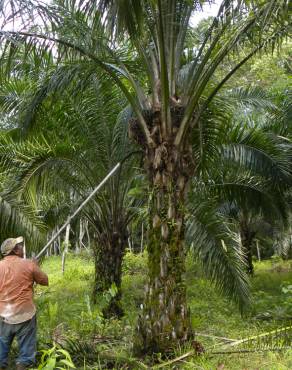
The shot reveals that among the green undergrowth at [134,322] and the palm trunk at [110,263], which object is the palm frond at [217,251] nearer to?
the green undergrowth at [134,322]

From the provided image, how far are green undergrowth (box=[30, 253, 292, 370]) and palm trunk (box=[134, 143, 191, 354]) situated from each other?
0.81 feet

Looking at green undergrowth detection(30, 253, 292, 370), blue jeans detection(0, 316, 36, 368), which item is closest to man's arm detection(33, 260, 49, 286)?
blue jeans detection(0, 316, 36, 368)

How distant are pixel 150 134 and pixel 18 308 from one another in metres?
2.53

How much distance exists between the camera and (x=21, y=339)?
5.09m

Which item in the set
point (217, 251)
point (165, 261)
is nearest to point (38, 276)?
point (165, 261)

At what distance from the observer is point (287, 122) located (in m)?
10.4

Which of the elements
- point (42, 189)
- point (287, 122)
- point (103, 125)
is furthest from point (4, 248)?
point (287, 122)

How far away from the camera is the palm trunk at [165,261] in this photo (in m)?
5.76

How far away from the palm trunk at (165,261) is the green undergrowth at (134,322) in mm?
248

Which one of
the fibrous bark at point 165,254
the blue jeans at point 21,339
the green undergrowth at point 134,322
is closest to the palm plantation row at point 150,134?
the fibrous bark at point 165,254

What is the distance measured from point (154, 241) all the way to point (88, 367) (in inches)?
62.6

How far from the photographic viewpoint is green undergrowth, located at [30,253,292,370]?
5.40 metres

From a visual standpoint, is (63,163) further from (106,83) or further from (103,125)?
(106,83)

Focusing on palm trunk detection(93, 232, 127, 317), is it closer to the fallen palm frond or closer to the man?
the fallen palm frond
